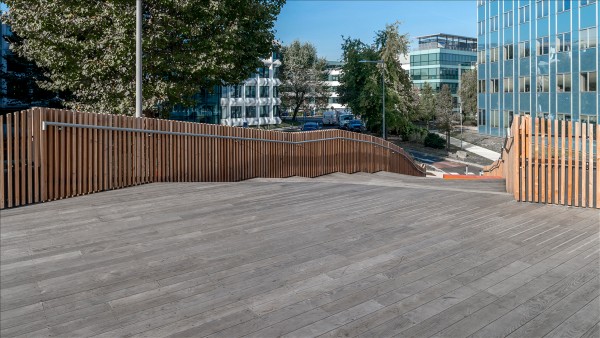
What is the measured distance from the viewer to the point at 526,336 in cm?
438

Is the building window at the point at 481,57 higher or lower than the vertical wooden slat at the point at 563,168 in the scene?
higher

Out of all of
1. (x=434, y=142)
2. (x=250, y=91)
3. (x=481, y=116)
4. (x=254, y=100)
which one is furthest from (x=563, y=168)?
(x=254, y=100)

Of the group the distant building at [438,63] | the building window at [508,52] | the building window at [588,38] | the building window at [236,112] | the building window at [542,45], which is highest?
the distant building at [438,63]

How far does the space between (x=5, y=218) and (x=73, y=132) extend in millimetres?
2340

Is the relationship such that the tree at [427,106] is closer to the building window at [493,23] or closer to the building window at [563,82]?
the building window at [493,23]

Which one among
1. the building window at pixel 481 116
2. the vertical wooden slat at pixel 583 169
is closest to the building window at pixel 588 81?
the building window at pixel 481 116

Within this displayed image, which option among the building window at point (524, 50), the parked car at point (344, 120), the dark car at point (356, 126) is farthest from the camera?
the parked car at point (344, 120)

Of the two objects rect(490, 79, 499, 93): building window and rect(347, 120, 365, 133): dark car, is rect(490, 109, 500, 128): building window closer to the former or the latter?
rect(490, 79, 499, 93): building window

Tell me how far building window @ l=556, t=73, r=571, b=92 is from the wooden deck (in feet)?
128

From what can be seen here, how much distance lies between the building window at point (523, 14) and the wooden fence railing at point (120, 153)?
40752 millimetres

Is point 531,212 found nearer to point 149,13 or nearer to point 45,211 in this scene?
point 45,211

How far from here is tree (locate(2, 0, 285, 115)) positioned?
1742cm

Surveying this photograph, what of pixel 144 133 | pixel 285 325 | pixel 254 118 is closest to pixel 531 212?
pixel 285 325

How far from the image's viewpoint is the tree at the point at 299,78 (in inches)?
3410
